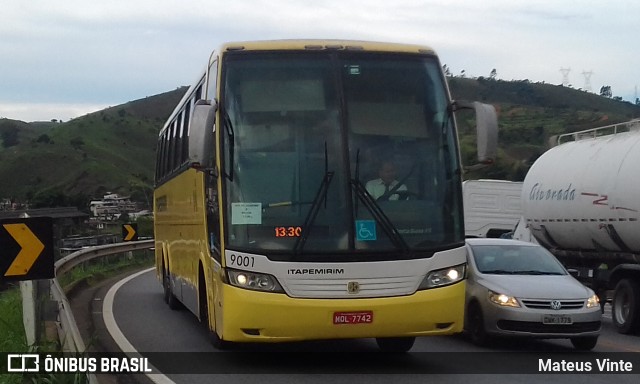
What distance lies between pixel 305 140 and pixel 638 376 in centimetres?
434

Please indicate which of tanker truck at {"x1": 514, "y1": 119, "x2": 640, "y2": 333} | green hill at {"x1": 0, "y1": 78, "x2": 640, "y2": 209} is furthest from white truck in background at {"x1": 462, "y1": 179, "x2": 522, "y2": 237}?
green hill at {"x1": 0, "y1": 78, "x2": 640, "y2": 209}

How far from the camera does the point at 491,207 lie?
31875 mm

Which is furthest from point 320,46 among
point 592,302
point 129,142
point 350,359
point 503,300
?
point 129,142

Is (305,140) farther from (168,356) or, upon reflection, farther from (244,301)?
(168,356)

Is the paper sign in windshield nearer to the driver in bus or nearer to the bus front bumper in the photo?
the bus front bumper

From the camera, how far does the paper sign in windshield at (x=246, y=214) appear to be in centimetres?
1037

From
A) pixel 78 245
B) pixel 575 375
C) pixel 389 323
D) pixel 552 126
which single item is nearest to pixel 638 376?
pixel 575 375

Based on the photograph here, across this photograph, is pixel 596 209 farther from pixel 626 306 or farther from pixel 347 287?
pixel 347 287

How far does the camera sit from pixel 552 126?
9419cm

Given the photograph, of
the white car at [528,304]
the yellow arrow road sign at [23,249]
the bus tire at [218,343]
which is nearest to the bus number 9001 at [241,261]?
the bus tire at [218,343]

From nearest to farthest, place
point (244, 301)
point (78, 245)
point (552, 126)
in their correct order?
point (244, 301) → point (78, 245) → point (552, 126)

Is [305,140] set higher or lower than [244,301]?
higher

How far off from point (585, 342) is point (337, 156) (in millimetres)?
4863

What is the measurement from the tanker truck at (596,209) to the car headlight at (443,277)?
20.8 feet
